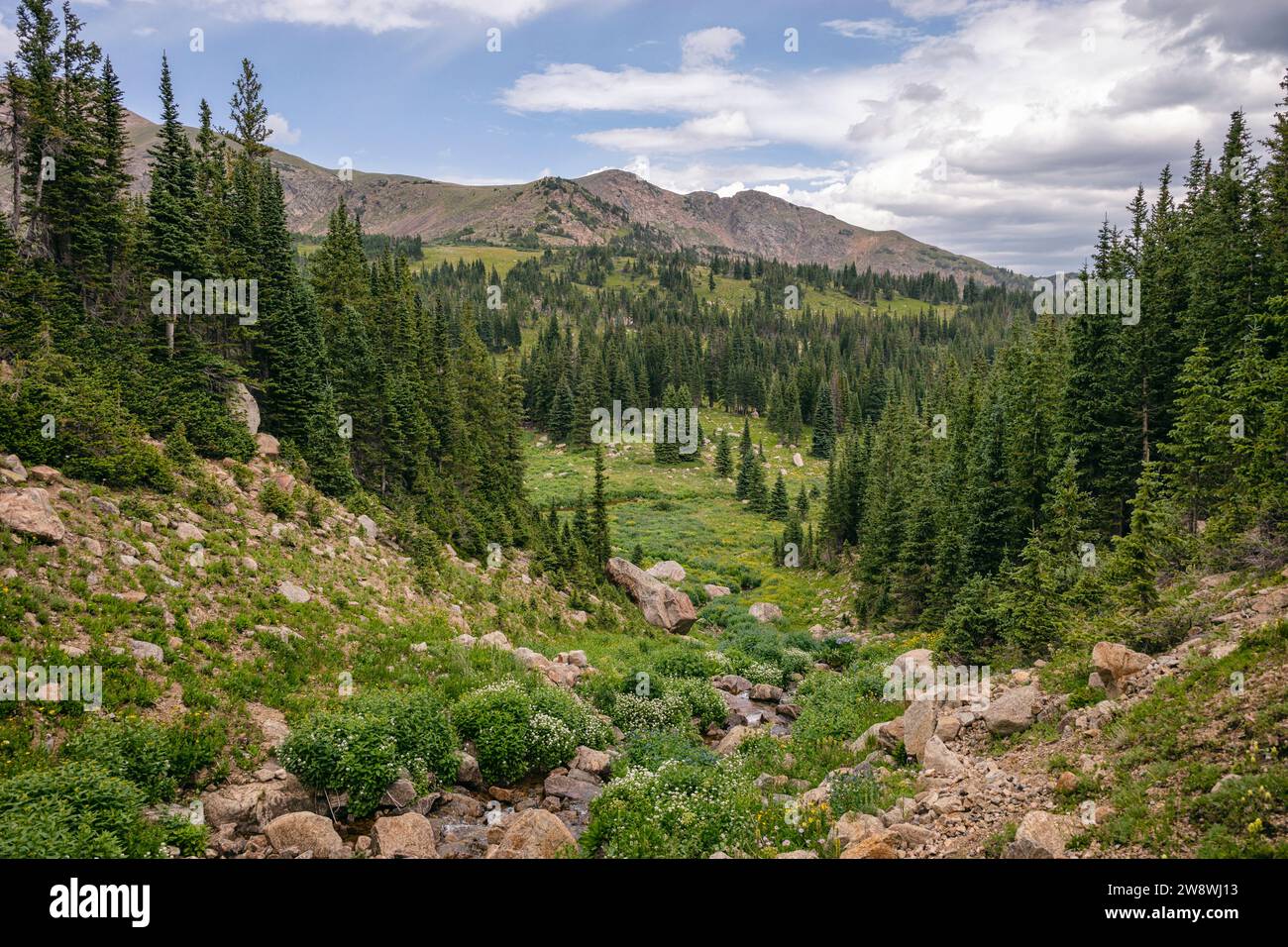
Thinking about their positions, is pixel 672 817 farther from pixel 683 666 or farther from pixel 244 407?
pixel 244 407

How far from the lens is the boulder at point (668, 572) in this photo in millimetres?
52406

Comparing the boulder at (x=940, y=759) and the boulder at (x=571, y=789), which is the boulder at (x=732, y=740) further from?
the boulder at (x=940, y=759)

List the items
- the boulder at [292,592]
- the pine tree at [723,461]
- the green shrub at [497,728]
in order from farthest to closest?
1. the pine tree at [723,461]
2. the boulder at [292,592]
3. the green shrub at [497,728]

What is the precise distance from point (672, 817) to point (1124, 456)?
29.1m

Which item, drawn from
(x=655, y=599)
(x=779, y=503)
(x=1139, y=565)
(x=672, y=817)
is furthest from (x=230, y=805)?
(x=779, y=503)

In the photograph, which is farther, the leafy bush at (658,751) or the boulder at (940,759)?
the leafy bush at (658,751)

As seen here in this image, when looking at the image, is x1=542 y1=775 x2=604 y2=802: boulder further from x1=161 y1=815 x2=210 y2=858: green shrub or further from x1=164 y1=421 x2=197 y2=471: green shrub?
x1=164 y1=421 x2=197 y2=471: green shrub

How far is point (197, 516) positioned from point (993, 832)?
22.5 meters

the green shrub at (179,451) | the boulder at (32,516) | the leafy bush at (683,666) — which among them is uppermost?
the green shrub at (179,451)

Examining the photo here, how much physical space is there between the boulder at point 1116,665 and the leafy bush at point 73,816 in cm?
1707

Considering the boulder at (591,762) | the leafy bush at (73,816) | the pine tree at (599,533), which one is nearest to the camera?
the leafy bush at (73,816)

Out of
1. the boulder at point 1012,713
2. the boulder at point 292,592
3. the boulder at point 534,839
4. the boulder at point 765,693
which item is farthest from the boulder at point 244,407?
the boulder at point 1012,713

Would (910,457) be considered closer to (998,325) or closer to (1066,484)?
(1066,484)
